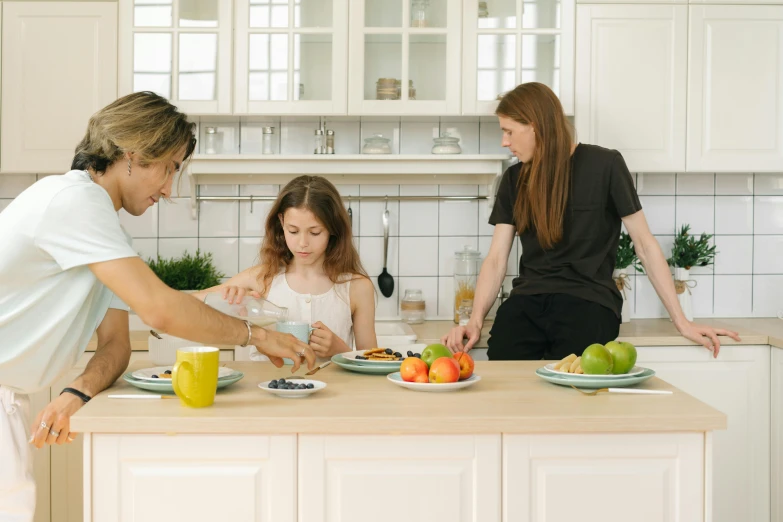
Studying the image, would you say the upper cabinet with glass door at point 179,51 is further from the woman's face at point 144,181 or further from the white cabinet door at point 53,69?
the woman's face at point 144,181

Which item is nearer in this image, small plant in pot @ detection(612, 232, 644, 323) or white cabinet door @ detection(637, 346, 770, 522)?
white cabinet door @ detection(637, 346, 770, 522)

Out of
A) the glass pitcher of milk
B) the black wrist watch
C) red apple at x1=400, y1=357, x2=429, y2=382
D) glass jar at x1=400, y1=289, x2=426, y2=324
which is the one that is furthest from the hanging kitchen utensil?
the black wrist watch

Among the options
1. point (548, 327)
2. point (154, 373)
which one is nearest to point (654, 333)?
point (548, 327)

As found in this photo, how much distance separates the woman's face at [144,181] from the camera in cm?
163

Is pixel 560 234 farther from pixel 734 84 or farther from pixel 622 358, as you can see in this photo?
pixel 734 84

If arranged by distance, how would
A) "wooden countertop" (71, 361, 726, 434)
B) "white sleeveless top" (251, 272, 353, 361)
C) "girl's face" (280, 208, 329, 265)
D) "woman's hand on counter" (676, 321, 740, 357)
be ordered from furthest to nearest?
1. "woman's hand on counter" (676, 321, 740, 357)
2. "white sleeveless top" (251, 272, 353, 361)
3. "girl's face" (280, 208, 329, 265)
4. "wooden countertop" (71, 361, 726, 434)

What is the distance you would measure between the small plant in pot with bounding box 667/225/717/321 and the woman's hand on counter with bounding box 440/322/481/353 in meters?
1.04

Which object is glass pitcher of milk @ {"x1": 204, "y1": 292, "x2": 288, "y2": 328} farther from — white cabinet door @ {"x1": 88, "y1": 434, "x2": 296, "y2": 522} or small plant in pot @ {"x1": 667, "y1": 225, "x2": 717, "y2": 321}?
small plant in pot @ {"x1": 667, "y1": 225, "x2": 717, "y2": 321}

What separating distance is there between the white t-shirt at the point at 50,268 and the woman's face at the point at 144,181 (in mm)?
105

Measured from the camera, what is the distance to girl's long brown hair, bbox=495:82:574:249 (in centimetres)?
243

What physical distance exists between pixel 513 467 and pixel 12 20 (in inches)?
97.1

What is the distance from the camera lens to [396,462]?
140 centimetres

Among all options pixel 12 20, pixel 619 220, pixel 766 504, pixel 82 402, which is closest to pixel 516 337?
pixel 619 220

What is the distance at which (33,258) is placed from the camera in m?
1.49
